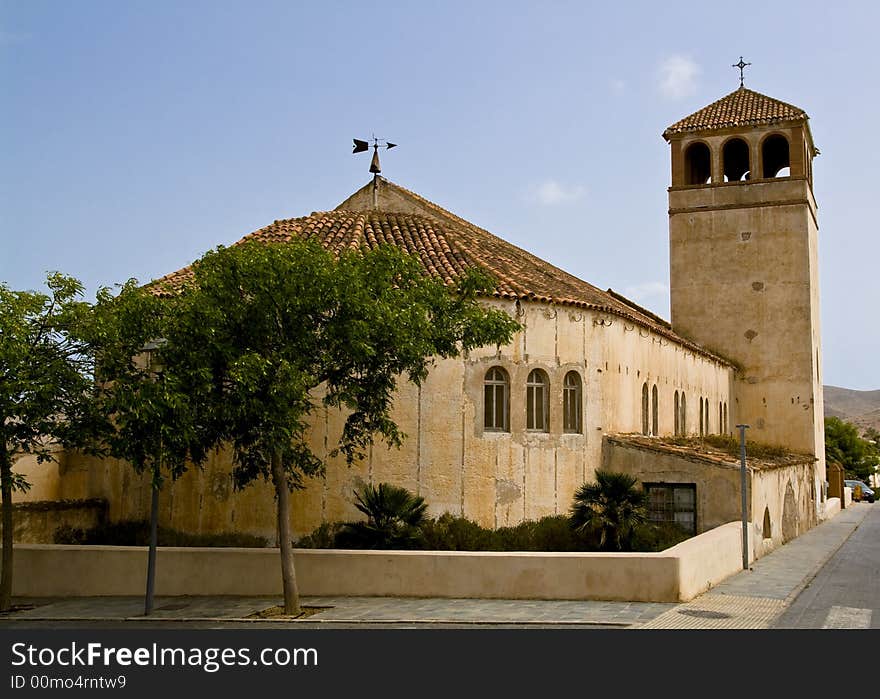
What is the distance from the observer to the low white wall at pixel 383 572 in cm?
1689

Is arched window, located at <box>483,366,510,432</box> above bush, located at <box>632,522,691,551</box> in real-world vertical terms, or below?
above

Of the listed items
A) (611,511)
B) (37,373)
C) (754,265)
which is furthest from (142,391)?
(754,265)

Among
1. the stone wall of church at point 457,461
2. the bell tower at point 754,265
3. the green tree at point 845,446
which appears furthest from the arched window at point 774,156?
the green tree at point 845,446

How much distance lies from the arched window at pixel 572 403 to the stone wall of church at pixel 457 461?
0.52 ft

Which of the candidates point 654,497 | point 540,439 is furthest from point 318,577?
point 654,497

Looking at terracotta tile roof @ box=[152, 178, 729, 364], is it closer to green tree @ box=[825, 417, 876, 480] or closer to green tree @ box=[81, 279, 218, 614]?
green tree @ box=[81, 279, 218, 614]

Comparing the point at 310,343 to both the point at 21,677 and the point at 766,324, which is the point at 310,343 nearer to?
the point at 21,677

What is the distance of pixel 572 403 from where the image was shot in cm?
2305

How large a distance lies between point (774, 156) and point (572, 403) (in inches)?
910

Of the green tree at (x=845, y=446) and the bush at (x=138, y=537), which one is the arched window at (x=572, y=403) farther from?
the green tree at (x=845, y=446)

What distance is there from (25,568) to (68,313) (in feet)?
19.9

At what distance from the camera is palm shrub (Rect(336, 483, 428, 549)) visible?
62.0 ft

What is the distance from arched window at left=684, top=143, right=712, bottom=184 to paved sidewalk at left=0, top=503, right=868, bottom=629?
77.9 ft

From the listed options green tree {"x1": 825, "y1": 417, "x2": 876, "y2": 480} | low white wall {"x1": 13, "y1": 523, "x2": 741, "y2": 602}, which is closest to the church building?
low white wall {"x1": 13, "y1": 523, "x2": 741, "y2": 602}
